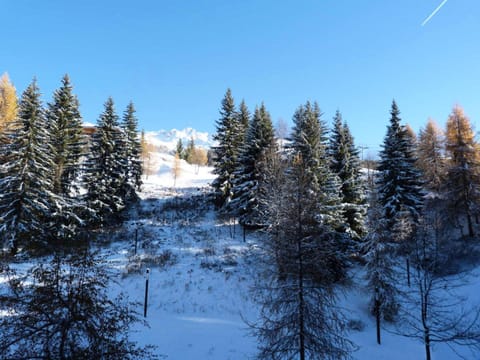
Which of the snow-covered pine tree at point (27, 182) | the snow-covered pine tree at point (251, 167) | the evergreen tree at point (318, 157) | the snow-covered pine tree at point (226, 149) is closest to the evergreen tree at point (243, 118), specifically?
the snow-covered pine tree at point (226, 149)

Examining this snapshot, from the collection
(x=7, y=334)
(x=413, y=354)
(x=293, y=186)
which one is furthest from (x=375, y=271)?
(x=7, y=334)

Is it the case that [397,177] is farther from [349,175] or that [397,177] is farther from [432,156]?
[432,156]

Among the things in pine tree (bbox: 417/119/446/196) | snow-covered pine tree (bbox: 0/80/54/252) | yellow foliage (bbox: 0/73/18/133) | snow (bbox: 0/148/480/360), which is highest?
yellow foliage (bbox: 0/73/18/133)

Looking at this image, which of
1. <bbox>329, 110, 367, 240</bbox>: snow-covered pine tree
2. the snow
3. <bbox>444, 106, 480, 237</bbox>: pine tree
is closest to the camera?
the snow

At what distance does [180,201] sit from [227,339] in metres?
27.3

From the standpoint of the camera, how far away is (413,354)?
44.8 feet

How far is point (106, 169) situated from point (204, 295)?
1820 centimetres

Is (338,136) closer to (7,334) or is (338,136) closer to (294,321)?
(294,321)

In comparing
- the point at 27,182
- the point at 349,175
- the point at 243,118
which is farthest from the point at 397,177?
the point at 27,182

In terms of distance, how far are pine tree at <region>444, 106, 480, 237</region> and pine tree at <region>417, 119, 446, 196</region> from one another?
692cm

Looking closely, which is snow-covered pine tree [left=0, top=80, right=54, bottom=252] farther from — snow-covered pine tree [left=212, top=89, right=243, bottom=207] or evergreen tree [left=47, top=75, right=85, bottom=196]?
Answer: snow-covered pine tree [left=212, top=89, right=243, bottom=207]

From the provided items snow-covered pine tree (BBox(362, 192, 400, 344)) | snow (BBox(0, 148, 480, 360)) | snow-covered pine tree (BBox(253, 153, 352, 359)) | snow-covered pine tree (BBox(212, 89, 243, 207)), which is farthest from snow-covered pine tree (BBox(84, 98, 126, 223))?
snow-covered pine tree (BBox(362, 192, 400, 344))

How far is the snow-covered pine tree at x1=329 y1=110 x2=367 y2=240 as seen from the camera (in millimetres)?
23547

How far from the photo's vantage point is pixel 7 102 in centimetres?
3744
